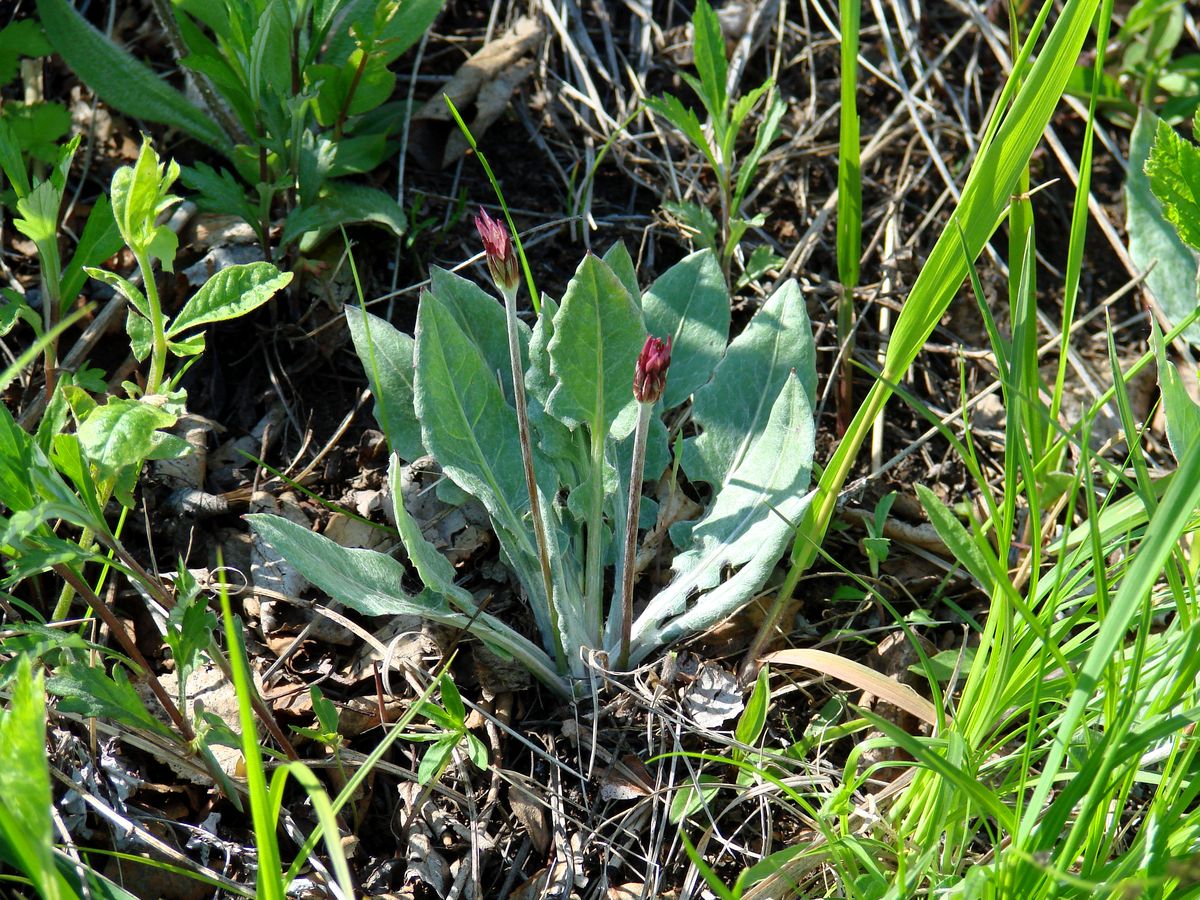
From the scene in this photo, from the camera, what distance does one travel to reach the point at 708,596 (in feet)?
6.58

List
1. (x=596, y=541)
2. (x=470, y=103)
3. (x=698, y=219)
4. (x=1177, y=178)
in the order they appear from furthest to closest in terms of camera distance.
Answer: (x=470, y=103), (x=698, y=219), (x=596, y=541), (x=1177, y=178)

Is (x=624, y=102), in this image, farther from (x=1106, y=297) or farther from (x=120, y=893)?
(x=120, y=893)

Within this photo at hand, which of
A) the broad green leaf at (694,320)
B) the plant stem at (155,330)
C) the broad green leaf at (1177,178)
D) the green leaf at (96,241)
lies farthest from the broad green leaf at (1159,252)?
the green leaf at (96,241)

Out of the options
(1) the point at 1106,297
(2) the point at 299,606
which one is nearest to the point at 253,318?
(2) the point at 299,606

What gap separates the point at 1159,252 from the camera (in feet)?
8.37

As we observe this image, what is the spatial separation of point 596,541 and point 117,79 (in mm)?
1687

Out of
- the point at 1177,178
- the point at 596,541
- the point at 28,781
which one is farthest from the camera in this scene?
the point at 596,541

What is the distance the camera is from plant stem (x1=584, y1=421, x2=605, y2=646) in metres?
2.01

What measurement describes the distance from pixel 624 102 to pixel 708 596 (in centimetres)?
157

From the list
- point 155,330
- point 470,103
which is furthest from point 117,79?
point 155,330

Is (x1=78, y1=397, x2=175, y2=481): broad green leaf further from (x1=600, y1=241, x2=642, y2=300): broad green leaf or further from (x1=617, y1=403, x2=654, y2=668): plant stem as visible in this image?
(x1=600, y1=241, x2=642, y2=300): broad green leaf

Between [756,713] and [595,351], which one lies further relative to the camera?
[595,351]

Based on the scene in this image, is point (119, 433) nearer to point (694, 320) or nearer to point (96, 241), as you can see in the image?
point (96, 241)

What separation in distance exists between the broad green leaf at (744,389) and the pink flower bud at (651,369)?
62cm
